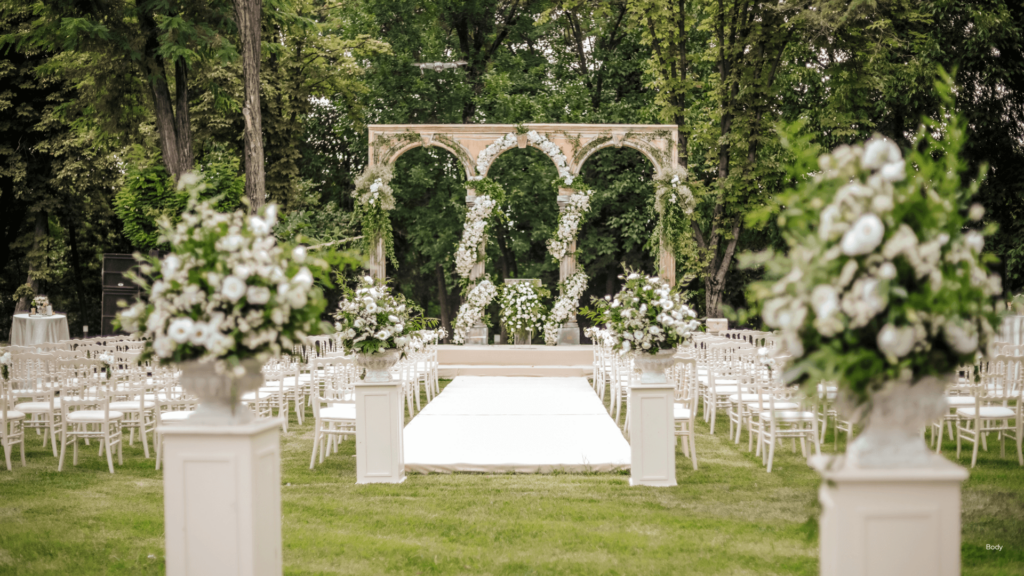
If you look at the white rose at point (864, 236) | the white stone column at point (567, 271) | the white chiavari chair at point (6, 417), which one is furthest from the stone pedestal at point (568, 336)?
the white rose at point (864, 236)

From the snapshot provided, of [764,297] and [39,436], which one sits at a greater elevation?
[764,297]

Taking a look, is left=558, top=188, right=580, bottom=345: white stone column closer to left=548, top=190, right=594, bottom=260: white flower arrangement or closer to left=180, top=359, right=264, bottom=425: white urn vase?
left=548, top=190, right=594, bottom=260: white flower arrangement

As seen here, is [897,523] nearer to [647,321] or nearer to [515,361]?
[647,321]

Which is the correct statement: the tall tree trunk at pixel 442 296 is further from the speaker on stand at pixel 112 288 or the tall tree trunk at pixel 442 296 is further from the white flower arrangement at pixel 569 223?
the speaker on stand at pixel 112 288

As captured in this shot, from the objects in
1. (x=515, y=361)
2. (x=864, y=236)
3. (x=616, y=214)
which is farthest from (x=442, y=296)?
(x=864, y=236)

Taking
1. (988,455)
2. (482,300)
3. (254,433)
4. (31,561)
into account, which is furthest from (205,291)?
(482,300)

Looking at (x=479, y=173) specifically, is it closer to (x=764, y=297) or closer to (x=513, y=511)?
(x=513, y=511)

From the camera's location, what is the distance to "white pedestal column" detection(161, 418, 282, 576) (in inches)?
127

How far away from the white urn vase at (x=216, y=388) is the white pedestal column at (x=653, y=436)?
360cm

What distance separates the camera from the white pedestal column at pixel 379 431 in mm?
6555

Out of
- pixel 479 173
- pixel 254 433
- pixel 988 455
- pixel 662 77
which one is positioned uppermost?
pixel 662 77

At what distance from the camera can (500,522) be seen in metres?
5.32

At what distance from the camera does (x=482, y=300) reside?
15.6 m

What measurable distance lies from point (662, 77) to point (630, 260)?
21.4ft
